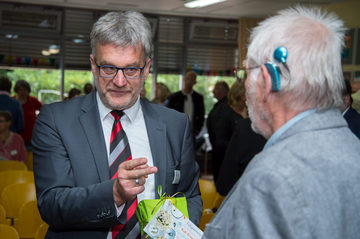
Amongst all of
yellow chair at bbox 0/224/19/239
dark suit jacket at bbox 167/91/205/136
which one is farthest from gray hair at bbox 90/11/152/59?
dark suit jacket at bbox 167/91/205/136

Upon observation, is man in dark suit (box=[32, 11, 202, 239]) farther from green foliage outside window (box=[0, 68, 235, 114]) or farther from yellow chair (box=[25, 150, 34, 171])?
green foliage outside window (box=[0, 68, 235, 114])

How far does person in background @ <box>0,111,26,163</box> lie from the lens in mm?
5421

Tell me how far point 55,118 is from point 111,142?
0.24m

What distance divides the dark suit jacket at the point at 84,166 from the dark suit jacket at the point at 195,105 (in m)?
5.86

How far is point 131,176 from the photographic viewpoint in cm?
140

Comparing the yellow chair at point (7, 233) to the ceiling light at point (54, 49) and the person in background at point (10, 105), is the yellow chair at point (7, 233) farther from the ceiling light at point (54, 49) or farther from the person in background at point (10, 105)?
the ceiling light at point (54, 49)

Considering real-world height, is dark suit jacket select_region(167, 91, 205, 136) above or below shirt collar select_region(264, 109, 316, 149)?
below

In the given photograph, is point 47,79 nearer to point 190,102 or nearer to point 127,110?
point 190,102

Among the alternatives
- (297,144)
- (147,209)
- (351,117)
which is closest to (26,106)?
(351,117)

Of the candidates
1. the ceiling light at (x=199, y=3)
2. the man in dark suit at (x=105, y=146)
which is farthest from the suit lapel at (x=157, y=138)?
the ceiling light at (x=199, y=3)

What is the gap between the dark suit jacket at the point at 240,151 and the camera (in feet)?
10.6

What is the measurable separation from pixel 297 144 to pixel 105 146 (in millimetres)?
870

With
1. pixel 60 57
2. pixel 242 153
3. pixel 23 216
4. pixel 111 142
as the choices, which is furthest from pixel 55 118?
pixel 60 57

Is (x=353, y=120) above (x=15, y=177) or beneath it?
above
